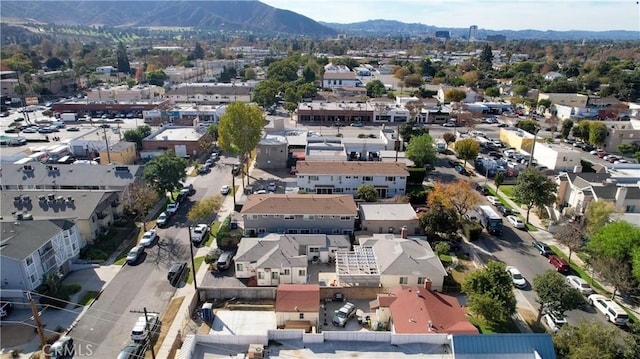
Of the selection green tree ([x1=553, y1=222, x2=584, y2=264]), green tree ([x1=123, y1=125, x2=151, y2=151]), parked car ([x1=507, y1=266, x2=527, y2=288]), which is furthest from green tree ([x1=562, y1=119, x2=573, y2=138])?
green tree ([x1=123, y1=125, x2=151, y2=151])

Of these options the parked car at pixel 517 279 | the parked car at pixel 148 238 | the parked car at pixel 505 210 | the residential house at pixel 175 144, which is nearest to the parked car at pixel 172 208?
the parked car at pixel 148 238

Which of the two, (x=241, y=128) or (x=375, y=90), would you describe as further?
(x=375, y=90)

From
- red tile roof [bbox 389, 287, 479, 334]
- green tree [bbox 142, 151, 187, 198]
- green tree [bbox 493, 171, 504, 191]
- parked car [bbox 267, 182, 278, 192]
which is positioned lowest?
parked car [bbox 267, 182, 278, 192]

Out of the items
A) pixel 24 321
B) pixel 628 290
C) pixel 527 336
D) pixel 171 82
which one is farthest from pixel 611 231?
pixel 171 82

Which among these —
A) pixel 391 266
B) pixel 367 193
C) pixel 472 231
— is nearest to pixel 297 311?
pixel 391 266

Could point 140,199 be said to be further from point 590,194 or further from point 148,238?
point 590,194

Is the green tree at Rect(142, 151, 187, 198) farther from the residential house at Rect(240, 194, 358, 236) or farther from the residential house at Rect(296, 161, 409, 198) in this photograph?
the residential house at Rect(296, 161, 409, 198)

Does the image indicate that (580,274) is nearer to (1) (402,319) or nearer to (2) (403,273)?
(2) (403,273)
